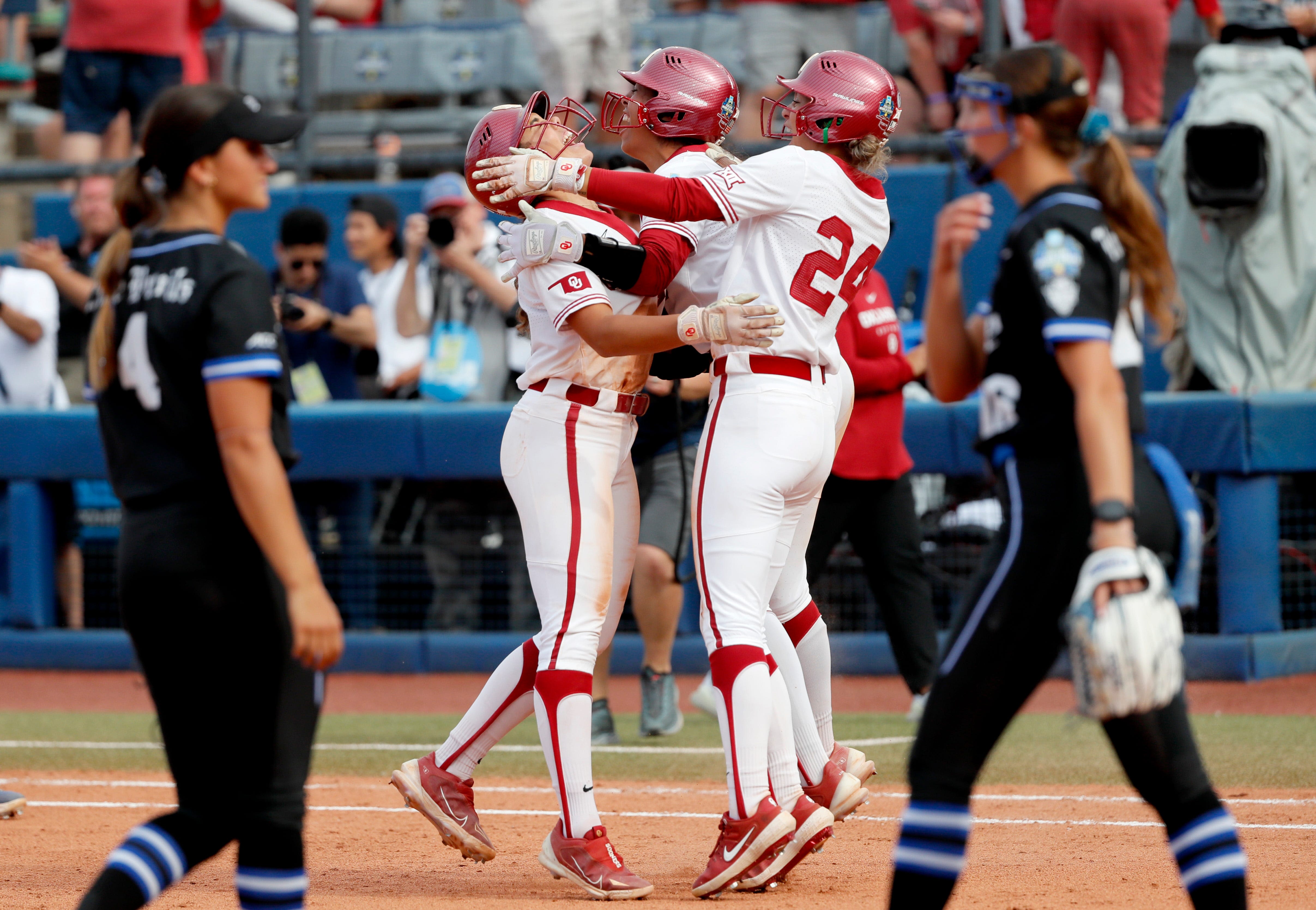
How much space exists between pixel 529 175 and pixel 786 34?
698cm

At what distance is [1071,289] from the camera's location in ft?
10.8

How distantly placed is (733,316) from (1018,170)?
3.36 feet

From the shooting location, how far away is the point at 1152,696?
10.5 ft

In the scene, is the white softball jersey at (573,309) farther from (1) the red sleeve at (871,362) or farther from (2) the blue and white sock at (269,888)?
(1) the red sleeve at (871,362)

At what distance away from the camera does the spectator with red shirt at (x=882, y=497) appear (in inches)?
283

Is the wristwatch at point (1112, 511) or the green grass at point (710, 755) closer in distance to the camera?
the wristwatch at point (1112, 511)

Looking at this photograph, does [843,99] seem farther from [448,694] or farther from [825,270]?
[448,694]

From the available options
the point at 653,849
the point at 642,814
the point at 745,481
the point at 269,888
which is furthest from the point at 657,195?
the point at 642,814

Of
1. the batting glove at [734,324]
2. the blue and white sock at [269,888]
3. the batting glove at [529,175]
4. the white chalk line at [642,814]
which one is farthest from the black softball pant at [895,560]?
the blue and white sock at [269,888]

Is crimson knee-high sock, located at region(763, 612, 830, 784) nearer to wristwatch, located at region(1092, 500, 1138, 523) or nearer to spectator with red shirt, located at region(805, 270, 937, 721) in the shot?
wristwatch, located at region(1092, 500, 1138, 523)

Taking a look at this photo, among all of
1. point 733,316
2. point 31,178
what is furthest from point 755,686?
point 31,178

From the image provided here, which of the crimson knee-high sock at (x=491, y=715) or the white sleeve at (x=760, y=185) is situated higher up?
the white sleeve at (x=760, y=185)

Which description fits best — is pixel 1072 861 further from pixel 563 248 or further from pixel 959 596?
pixel 959 596

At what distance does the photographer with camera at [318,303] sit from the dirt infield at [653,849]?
374 centimetres
